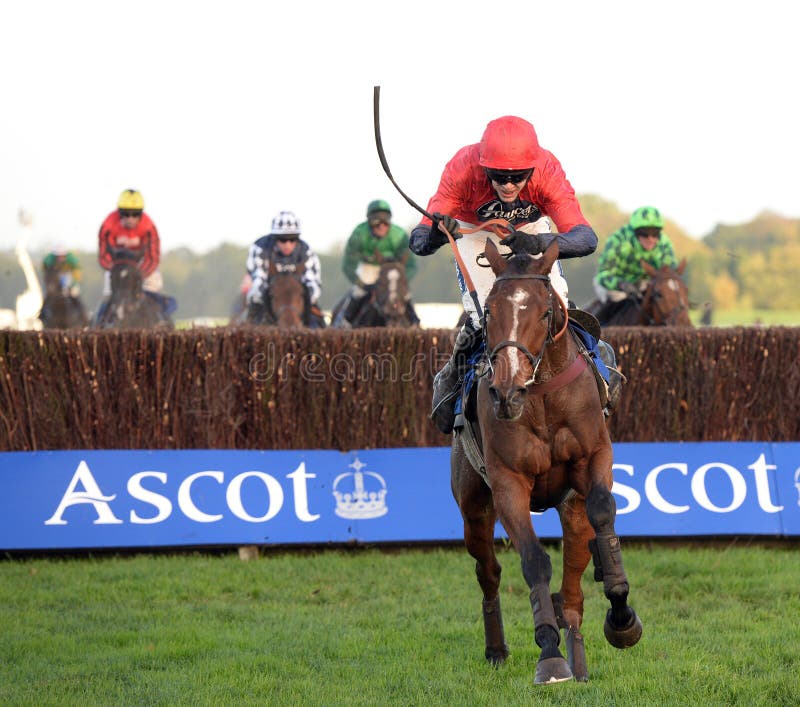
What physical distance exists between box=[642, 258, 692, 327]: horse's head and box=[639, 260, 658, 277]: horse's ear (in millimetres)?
202

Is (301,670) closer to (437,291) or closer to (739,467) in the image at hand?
(739,467)

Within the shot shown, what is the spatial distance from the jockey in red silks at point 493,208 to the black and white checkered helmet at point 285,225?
8.82 metres

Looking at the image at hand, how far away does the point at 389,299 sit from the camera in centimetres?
1497

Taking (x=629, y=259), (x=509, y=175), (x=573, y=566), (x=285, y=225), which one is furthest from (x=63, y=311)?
(x=573, y=566)

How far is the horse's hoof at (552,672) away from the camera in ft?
14.8

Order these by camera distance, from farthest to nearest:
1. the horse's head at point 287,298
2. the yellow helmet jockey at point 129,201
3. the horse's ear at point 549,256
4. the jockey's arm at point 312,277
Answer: the yellow helmet jockey at point 129,201 < the jockey's arm at point 312,277 < the horse's head at point 287,298 < the horse's ear at point 549,256

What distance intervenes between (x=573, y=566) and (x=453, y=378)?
42.0 inches

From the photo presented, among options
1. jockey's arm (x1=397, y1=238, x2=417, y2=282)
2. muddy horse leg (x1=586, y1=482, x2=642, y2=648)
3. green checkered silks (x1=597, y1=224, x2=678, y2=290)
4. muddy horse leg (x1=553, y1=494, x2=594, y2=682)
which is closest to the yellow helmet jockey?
jockey's arm (x1=397, y1=238, x2=417, y2=282)

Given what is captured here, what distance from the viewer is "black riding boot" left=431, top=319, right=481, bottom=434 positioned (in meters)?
5.55

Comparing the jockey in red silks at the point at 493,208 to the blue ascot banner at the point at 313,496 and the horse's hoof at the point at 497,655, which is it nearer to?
the horse's hoof at the point at 497,655

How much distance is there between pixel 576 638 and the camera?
17.0 ft

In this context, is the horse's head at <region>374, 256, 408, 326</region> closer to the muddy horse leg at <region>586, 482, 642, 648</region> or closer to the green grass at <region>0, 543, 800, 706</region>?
the green grass at <region>0, 543, 800, 706</region>

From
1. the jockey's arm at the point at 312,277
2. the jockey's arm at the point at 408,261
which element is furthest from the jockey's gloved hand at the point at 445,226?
the jockey's arm at the point at 408,261

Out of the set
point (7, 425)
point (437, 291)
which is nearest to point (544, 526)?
point (7, 425)
